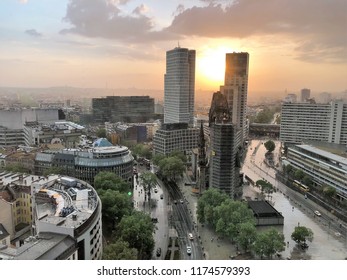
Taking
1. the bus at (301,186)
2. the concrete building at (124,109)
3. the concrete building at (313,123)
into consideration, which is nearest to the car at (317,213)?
the bus at (301,186)

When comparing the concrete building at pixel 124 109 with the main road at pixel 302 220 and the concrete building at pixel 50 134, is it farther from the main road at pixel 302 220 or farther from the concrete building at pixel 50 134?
the main road at pixel 302 220

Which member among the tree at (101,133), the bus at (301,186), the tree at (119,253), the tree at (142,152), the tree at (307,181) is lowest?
the bus at (301,186)

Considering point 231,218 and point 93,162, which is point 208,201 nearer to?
point 231,218

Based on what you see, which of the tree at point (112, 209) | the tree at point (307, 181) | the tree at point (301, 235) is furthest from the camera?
the tree at point (307, 181)

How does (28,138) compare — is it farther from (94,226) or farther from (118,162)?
(94,226)

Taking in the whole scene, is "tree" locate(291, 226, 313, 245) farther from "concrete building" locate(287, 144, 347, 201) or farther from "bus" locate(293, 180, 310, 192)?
"bus" locate(293, 180, 310, 192)

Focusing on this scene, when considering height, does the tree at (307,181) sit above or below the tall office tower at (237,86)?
below
